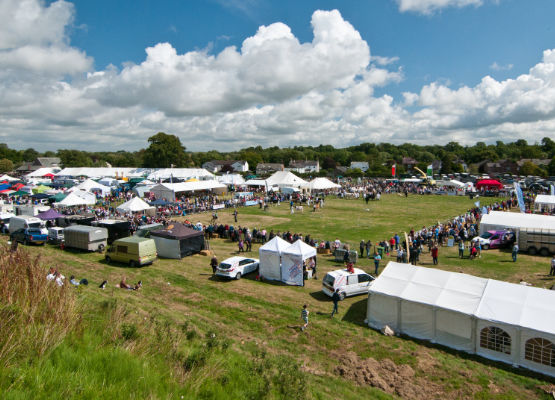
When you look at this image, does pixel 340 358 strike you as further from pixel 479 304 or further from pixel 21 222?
pixel 21 222

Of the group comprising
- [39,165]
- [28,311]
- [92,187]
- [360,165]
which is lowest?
[92,187]

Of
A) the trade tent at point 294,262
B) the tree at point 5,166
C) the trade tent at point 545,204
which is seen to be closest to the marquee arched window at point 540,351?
the trade tent at point 294,262

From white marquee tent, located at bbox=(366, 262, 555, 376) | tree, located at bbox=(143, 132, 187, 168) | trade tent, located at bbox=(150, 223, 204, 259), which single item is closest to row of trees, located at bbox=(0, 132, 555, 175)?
tree, located at bbox=(143, 132, 187, 168)

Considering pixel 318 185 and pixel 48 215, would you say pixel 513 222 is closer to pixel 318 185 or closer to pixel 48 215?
pixel 318 185

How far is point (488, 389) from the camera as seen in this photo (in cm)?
845

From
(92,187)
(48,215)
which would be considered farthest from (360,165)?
(48,215)

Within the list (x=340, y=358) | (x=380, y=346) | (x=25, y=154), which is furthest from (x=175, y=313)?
(x=25, y=154)

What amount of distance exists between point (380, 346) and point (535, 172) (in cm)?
9696

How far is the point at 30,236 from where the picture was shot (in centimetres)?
2262

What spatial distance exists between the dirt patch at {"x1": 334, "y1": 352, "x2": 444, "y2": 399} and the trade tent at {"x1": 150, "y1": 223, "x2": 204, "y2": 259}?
13.4 meters

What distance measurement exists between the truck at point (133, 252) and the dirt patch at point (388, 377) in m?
13.0

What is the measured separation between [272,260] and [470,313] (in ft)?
30.0

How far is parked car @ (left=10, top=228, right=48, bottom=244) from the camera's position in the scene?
2262 cm

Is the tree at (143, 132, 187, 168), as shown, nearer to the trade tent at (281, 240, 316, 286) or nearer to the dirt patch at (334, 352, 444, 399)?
the trade tent at (281, 240, 316, 286)
